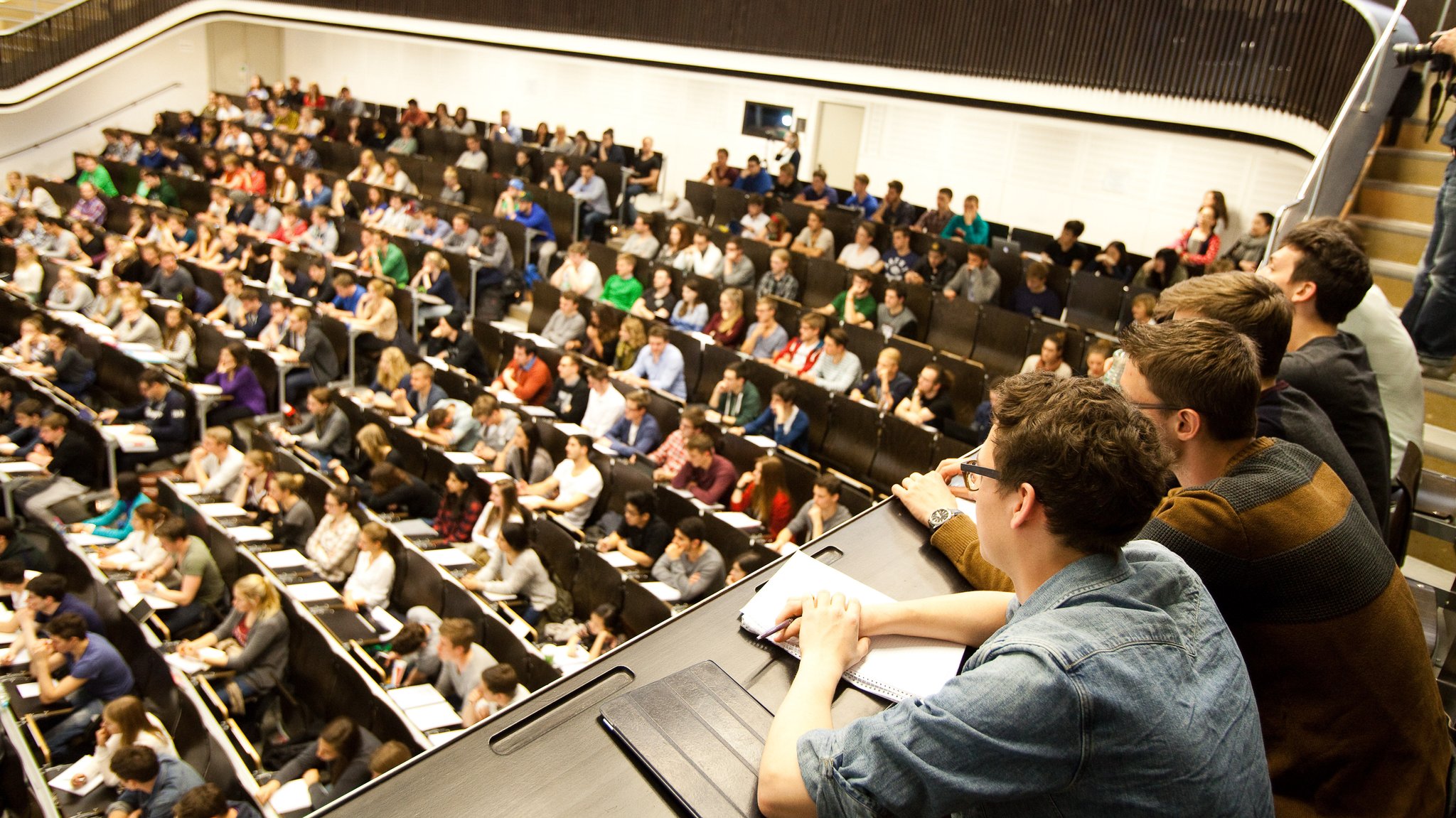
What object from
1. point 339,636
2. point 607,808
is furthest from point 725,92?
point 607,808

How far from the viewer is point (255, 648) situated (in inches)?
185

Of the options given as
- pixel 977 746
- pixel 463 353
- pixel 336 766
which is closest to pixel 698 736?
pixel 977 746

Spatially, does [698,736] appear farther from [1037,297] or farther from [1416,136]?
[1037,297]

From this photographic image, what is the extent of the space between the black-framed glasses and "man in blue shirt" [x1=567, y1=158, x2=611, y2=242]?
376 inches

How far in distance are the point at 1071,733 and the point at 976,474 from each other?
35 cm

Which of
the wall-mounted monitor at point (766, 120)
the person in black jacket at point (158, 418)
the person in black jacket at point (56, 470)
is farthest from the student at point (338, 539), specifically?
the wall-mounted monitor at point (766, 120)

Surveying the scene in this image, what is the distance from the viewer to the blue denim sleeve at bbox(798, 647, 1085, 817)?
0.91 meters

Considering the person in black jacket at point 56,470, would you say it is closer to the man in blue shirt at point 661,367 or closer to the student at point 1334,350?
the man in blue shirt at point 661,367

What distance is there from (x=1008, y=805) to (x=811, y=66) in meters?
9.71

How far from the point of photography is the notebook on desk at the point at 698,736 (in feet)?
3.46

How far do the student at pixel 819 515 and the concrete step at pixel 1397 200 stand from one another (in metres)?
2.81

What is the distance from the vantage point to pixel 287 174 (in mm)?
11797

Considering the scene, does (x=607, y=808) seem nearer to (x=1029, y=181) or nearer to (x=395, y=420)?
(x=395, y=420)

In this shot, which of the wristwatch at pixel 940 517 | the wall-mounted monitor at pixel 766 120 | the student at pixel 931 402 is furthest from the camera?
the wall-mounted monitor at pixel 766 120
